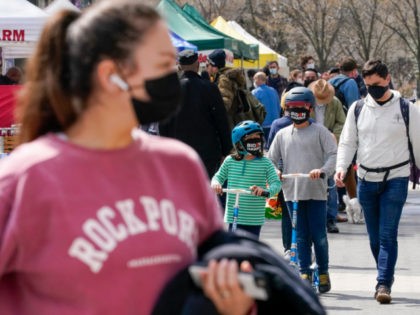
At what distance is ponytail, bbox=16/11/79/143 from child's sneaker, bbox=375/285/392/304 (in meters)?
7.18

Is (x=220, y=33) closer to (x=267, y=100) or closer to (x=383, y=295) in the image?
(x=267, y=100)

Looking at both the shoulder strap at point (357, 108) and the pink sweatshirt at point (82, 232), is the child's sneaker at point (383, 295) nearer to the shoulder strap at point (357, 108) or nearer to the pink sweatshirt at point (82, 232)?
the shoulder strap at point (357, 108)

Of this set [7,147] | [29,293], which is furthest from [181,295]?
[7,147]

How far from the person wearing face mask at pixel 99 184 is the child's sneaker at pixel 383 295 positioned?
7.04 meters

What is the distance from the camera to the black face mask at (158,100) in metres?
3.04

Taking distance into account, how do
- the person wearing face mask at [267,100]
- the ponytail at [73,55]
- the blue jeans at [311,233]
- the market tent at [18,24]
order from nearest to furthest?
the ponytail at [73,55], the blue jeans at [311,233], the market tent at [18,24], the person wearing face mask at [267,100]

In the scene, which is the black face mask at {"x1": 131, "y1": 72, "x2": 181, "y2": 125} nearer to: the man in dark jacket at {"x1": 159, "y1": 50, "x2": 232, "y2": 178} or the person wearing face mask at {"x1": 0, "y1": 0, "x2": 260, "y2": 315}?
the person wearing face mask at {"x1": 0, "y1": 0, "x2": 260, "y2": 315}

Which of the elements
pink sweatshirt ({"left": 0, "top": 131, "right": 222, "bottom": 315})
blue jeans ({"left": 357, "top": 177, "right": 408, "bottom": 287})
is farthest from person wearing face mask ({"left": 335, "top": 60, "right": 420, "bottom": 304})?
pink sweatshirt ({"left": 0, "top": 131, "right": 222, "bottom": 315})

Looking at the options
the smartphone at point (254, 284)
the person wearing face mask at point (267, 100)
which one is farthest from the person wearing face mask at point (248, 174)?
the person wearing face mask at point (267, 100)

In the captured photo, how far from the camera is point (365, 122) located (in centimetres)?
993

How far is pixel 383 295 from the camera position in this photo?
999cm

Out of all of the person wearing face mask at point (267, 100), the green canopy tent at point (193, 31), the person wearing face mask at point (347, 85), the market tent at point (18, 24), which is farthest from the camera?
the green canopy tent at point (193, 31)

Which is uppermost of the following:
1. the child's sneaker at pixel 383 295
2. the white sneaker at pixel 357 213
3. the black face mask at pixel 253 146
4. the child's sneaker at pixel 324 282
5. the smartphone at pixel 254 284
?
the smartphone at pixel 254 284

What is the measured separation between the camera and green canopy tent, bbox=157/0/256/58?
881 inches
